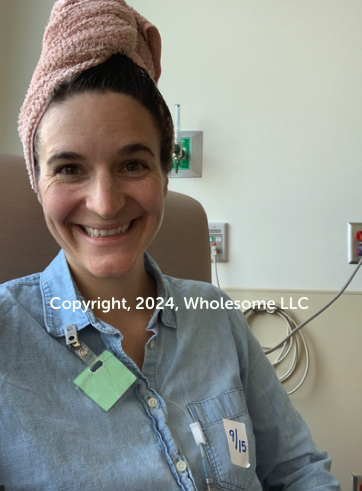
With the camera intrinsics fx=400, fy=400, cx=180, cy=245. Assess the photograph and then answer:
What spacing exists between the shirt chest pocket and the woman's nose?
1.24 feet

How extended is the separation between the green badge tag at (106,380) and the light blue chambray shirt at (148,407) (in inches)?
0.5

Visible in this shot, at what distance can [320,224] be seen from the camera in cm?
143

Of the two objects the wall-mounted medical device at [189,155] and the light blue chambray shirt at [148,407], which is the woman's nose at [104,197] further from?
the wall-mounted medical device at [189,155]

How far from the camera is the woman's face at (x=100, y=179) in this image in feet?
2.18

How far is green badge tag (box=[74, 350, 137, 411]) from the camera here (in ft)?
2.05

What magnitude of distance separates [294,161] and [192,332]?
872 mm

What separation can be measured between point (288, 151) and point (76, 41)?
3.17 ft

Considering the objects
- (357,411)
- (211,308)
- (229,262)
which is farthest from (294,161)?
(357,411)

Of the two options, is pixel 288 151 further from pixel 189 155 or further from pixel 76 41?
pixel 76 41

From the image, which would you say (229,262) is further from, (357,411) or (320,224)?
(357,411)

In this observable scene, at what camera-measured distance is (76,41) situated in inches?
26.1

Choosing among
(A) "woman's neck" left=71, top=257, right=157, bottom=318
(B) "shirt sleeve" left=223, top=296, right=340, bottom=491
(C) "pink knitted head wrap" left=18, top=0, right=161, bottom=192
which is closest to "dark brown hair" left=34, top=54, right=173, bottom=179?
(C) "pink knitted head wrap" left=18, top=0, right=161, bottom=192

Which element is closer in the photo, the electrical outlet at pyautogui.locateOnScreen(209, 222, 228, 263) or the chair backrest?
the chair backrest

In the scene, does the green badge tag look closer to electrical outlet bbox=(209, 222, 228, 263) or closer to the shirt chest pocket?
the shirt chest pocket
